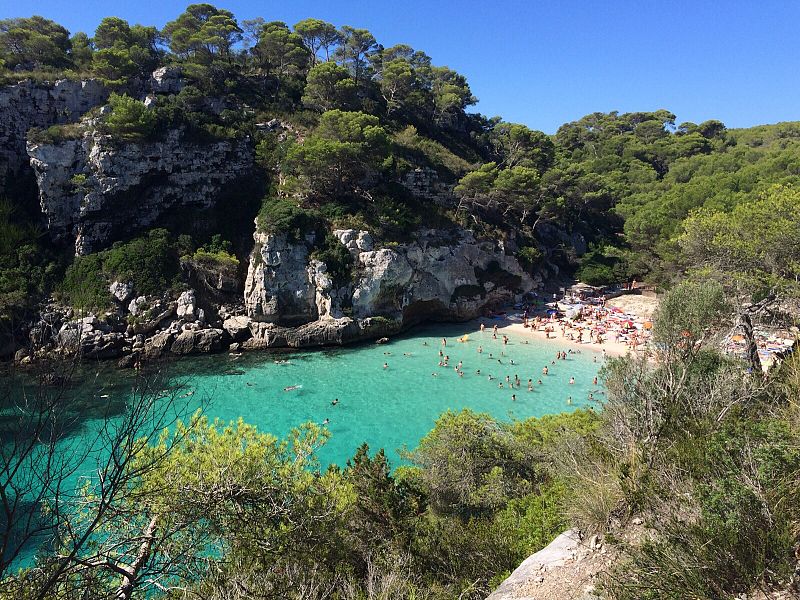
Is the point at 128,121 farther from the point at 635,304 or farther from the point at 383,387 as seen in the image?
the point at 635,304

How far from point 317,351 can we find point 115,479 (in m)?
22.7

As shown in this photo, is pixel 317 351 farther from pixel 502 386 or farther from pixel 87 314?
pixel 87 314

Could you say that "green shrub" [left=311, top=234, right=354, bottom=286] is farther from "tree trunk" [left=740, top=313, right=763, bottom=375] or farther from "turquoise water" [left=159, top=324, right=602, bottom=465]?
"tree trunk" [left=740, top=313, right=763, bottom=375]

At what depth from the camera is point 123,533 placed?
5637mm

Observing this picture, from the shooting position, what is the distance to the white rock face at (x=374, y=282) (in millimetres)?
26594

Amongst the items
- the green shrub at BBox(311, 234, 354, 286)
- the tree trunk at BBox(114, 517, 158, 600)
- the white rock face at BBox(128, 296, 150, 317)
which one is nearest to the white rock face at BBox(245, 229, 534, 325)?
the green shrub at BBox(311, 234, 354, 286)

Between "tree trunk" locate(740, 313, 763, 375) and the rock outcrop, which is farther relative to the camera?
"tree trunk" locate(740, 313, 763, 375)

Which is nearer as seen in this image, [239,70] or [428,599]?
[428,599]

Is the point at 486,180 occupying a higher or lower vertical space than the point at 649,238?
higher

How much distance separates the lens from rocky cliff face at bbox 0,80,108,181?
89.7 ft

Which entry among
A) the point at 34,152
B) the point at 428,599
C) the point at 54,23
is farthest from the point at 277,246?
the point at 54,23

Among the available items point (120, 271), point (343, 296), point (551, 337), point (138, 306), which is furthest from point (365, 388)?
point (120, 271)

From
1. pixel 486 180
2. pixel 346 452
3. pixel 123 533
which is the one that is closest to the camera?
pixel 123 533

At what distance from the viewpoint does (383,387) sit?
2072 cm
